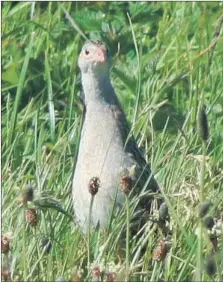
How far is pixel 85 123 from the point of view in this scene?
15.0 ft

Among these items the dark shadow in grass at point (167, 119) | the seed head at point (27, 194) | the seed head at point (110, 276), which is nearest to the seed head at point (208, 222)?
the seed head at point (110, 276)

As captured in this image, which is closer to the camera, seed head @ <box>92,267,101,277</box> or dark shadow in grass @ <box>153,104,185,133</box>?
seed head @ <box>92,267,101,277</box>

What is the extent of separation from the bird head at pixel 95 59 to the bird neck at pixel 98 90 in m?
0.02

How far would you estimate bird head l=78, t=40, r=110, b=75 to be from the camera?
15.8 feet

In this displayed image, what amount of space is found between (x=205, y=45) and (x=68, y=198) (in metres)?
1.59

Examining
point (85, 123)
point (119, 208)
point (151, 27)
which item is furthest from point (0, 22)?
point (119, 208)

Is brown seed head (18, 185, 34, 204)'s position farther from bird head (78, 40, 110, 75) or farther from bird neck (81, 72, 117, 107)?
bird head (78, 40, 110, 75)

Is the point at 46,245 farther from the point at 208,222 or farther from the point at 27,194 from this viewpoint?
the point at 208,222

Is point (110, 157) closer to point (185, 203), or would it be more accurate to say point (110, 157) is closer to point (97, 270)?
point (185, 203)

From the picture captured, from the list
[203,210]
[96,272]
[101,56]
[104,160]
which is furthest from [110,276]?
[101,56]

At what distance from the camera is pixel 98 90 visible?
4738 mm

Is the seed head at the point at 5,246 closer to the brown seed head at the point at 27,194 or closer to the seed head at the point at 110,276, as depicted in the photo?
the brown seed head at the point at 27,194

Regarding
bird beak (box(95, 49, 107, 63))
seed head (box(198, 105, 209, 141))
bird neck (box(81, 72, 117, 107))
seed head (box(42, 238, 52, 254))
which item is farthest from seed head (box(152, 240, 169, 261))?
bird beak (box(95, 49, 107, 63))

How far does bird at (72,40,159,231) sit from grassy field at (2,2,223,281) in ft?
0.23
